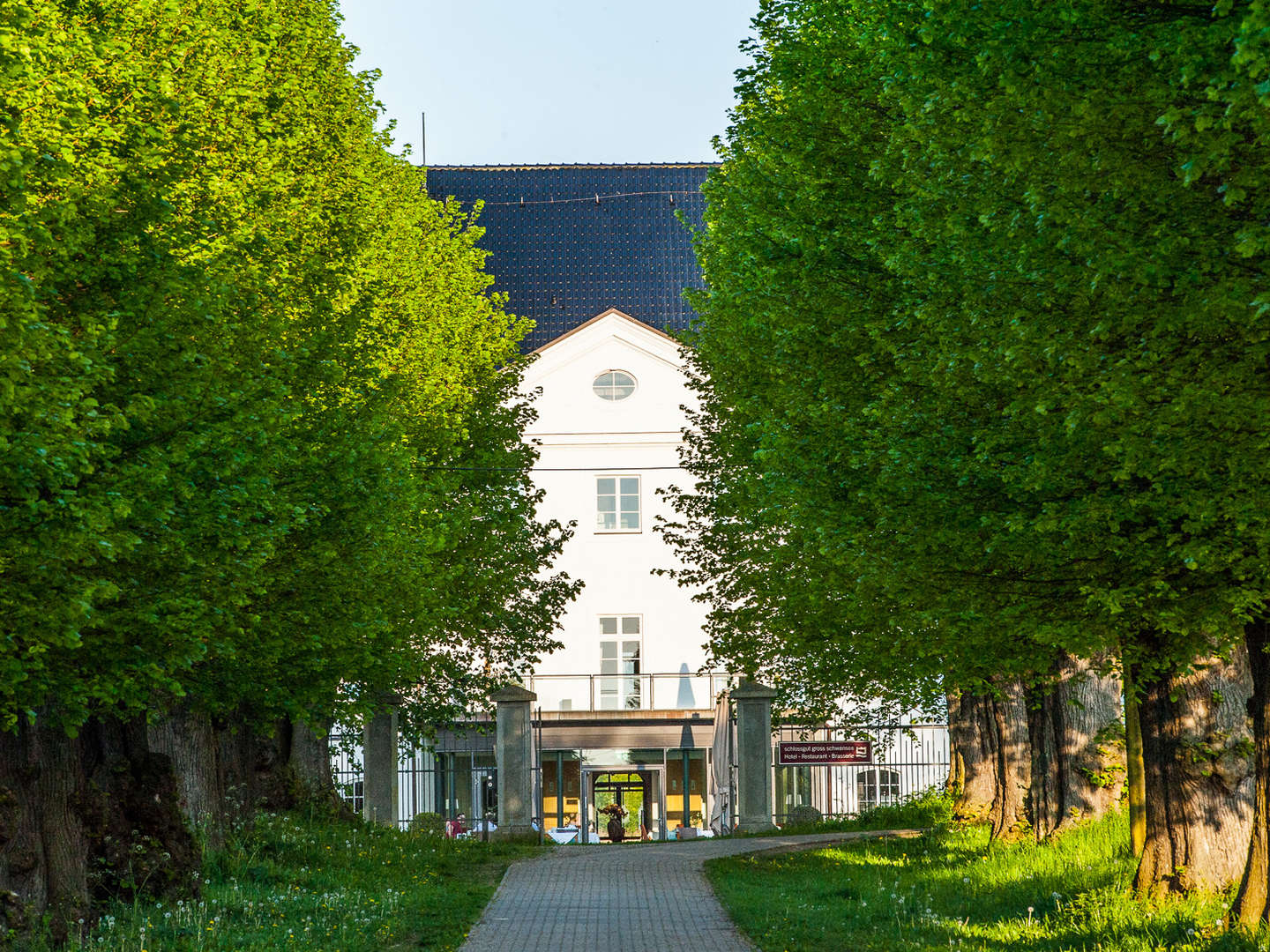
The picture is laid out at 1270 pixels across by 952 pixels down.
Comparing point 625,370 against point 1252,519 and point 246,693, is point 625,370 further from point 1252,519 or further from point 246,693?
point 1252,519

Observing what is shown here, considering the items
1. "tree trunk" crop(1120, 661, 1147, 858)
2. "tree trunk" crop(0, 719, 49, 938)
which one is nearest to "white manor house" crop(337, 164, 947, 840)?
"tree trunk" crop(1120, 661, 1147, 858)

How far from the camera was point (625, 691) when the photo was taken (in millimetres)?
42594

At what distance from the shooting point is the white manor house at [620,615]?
40.9 m

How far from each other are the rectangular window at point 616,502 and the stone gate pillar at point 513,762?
15383 mm

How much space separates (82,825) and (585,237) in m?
39.3

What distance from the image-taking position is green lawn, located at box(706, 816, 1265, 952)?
37.8ft

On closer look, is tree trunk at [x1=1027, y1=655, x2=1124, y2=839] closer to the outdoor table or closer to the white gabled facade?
the outdoor table

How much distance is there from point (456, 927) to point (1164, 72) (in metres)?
10.3

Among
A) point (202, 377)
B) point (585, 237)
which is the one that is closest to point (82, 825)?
point (202, 377)

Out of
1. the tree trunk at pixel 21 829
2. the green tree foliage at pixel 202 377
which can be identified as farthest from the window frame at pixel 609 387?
the tree trunk at pixel 21 829

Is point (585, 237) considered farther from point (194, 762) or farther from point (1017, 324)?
point (1017, 324)

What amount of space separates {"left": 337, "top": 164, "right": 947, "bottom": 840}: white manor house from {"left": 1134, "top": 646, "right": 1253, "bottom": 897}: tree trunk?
80.8 feet

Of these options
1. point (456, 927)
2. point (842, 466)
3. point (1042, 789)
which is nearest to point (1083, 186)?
point (842, 466)

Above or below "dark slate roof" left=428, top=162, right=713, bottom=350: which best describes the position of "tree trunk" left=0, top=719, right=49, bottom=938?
below
